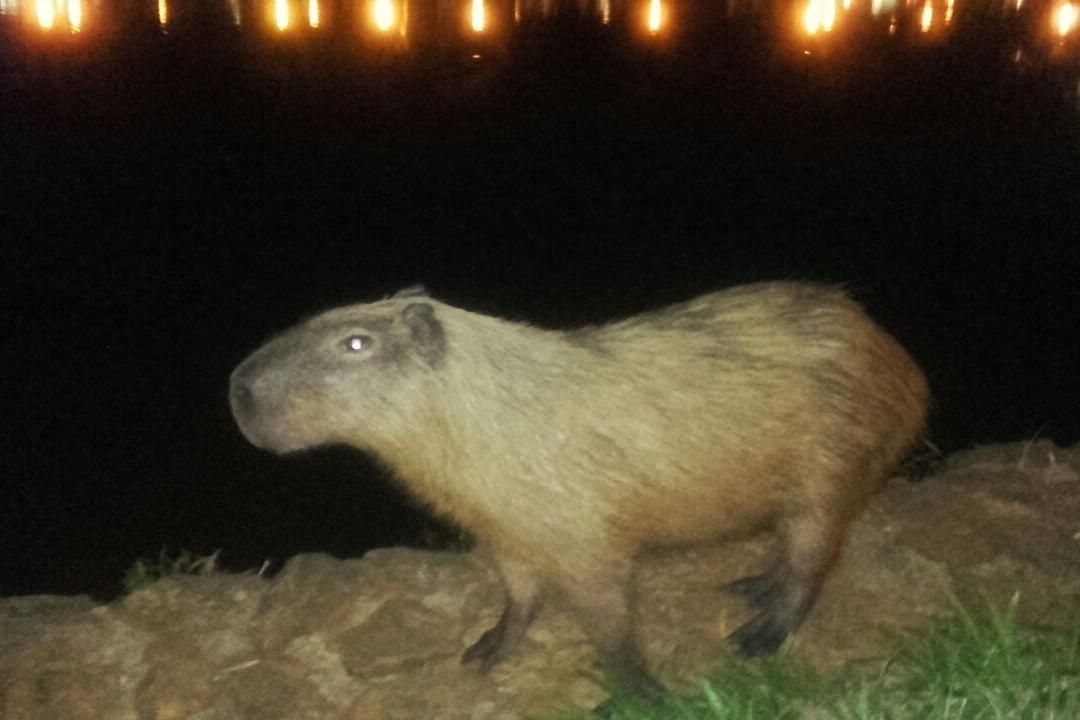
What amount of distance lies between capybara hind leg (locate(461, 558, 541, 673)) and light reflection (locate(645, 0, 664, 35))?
12.7 ft

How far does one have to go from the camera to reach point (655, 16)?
6.71 metres

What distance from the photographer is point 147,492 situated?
673 centimetres

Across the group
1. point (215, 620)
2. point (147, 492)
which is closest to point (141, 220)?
point (147, 492)

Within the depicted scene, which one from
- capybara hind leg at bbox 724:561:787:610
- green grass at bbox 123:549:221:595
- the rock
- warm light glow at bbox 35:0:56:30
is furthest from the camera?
warm light glow at bbox 35:0:56:30

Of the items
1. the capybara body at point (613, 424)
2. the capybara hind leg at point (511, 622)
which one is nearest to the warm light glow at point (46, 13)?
the capybara body at point (613, 424)

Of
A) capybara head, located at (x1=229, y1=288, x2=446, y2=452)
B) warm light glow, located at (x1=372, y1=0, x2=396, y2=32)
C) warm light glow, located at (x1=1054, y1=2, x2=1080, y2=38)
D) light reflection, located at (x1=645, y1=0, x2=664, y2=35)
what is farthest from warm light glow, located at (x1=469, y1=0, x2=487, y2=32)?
capybara head, located at (x1=229, y1=288, x2=446, y2=452)

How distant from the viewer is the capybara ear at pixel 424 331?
3268mm

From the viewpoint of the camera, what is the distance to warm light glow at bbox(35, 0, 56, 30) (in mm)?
6105

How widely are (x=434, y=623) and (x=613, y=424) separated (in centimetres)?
99

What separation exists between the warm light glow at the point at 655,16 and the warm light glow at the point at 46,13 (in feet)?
10.1

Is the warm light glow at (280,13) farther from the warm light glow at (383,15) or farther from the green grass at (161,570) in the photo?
the green grass at (161,570)

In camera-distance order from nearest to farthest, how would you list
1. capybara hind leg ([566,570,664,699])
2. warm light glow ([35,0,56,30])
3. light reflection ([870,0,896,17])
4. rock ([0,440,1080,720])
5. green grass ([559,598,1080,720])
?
green grass ([559,598,1080,720]) < capybara hind leg ([566,570,664,699]) < rock ([0,440,1080,720]) < warm light glow ([35,0,56,30]) < light reflection ([870,0,896,17])

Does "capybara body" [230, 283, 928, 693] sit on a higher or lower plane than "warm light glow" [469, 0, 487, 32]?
lower

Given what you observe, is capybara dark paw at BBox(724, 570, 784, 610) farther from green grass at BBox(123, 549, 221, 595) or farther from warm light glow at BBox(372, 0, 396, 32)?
warm light glow at BBox(372, 0, 396, 32)
